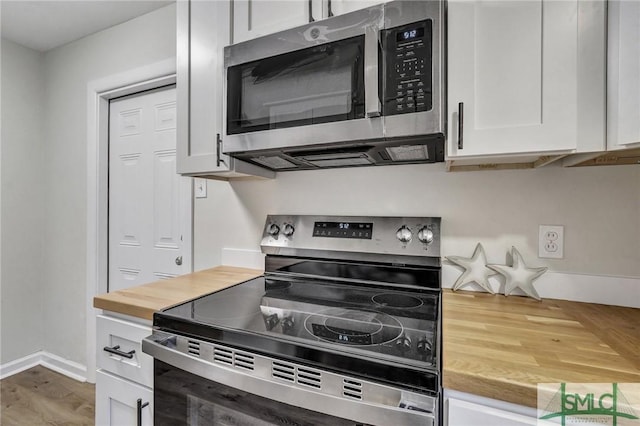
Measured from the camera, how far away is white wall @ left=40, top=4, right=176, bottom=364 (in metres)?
2.23

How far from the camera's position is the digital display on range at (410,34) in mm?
964

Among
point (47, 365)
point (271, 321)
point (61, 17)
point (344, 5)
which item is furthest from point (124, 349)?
point (61, 17)

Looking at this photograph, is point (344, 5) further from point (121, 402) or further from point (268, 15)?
point (121, 402)

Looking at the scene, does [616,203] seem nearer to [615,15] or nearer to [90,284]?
[615,15]

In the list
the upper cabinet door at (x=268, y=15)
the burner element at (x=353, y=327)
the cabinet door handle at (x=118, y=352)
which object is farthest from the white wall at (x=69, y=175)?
the burner element at (x=353, y=327)

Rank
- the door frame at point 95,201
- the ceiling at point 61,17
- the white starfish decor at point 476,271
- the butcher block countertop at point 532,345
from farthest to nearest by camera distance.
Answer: the door frame at point 95,201
the ceiling at point 61,17
the white starfish decor at point 476,271
the butcher block countertop at point 532,345

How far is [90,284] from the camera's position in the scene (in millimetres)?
2240

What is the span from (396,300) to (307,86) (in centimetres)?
83

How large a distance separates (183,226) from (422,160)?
4.71 ft

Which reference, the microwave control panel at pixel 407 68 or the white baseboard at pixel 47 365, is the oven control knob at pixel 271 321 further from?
the white baseboard at pixel 47 365

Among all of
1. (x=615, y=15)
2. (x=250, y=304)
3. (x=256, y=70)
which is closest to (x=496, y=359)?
(x=250, y=304)

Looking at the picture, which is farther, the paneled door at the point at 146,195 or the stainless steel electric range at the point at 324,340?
the paneled door at the point at 146,195

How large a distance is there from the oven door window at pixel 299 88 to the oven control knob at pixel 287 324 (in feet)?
2.15

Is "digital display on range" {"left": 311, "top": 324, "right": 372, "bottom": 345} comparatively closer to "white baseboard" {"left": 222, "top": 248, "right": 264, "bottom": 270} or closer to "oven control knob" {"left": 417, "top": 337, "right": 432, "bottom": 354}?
"oven control knob" {"left": 417, "top": 337, "right": 432, "bottom": 354}
